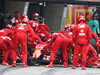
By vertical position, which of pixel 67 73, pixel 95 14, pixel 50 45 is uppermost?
pixel 95 14

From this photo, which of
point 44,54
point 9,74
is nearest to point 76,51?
point 44,54

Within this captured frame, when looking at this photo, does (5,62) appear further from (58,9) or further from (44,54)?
(58,9)

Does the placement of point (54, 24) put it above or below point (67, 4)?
below

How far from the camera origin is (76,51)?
10.4 metres

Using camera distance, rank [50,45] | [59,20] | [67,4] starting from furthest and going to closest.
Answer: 1. [59,20]
2. [67,4]
3. [50,45]

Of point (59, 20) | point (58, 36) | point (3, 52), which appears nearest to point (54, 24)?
point (59, 20)

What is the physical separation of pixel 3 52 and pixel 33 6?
274 inches

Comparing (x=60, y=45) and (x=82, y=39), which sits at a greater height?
(x=82, y=39)

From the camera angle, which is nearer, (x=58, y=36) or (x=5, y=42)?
(x=58, y=36)

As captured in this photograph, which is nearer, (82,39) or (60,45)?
(82,39)

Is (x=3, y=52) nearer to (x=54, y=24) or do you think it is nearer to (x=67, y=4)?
(x=67, y=4)

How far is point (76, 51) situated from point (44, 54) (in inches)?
69.2

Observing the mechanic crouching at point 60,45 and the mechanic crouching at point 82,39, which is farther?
the mechanic crouching at point 60,45

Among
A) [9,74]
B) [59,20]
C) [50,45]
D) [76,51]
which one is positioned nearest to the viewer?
[9,74]
